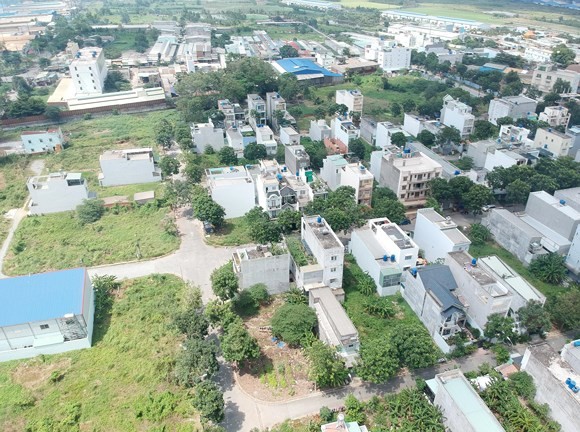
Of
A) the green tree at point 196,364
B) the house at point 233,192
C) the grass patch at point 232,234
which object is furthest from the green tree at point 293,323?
the house at point 233,192

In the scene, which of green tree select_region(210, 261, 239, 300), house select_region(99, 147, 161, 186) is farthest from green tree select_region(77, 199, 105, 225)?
green tree select_region(210, 261, 239, 300)

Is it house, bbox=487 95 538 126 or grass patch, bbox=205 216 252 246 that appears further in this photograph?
house, bbox=487 95 538 126

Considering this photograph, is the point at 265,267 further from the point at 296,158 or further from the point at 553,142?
the point at 553,142

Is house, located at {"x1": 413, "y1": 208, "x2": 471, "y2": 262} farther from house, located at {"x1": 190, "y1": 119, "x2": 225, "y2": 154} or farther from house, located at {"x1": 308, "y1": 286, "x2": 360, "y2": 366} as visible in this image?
house, located at {"x1": 190, "y1": 119, "x2": 225, "y2": 154}

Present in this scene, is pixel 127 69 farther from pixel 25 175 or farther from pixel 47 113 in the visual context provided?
pixel 25 175

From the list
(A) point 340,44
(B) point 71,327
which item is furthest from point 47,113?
(A) point 340,44

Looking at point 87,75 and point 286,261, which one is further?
point 87,75

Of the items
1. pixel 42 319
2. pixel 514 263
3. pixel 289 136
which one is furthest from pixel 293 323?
pixel 289 136
